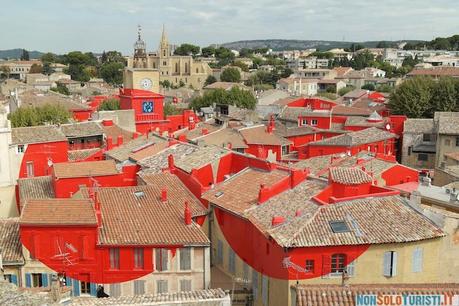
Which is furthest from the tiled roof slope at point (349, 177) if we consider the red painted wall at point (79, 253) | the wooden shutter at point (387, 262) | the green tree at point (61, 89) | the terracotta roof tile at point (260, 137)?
the green tree at point (61, 89)

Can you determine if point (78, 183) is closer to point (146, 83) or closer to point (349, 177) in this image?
point (349, 177)

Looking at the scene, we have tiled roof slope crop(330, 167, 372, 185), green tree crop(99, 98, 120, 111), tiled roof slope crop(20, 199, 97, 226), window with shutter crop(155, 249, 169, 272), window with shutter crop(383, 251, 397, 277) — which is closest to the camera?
window with shutter crop(383, 251, 397, 277)

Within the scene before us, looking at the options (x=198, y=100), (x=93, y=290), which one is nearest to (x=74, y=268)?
(x=93, y=290)

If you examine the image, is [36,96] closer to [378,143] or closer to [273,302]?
[378,143]

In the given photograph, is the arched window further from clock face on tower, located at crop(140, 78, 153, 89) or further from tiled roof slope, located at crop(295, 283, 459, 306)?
clock face on tower, located at crop(140, 78, 153, 89)

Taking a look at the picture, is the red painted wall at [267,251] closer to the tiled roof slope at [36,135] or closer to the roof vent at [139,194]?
the roof vent at [139,194]

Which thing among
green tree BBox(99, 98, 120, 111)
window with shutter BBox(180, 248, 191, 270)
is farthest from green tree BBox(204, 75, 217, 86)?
window with shutter BBox(180, 248, 191, 270)
